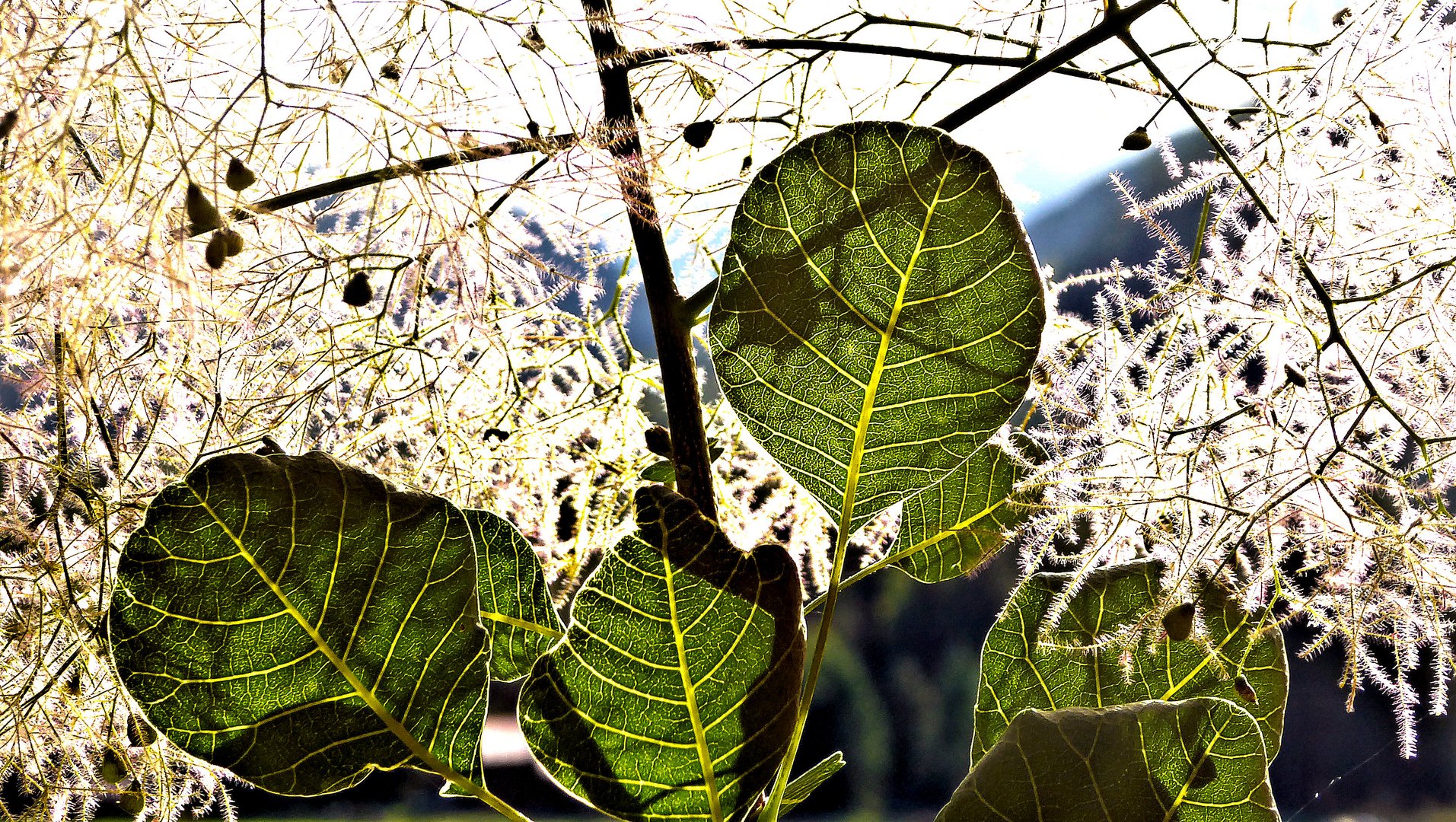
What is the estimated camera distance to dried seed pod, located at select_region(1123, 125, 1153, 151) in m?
0.31

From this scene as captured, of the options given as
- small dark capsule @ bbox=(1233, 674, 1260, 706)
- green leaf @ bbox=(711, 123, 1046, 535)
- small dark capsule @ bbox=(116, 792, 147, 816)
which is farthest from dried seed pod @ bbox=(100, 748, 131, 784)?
small dark capsule @ bbox=(1233, 674, 1260, 706)

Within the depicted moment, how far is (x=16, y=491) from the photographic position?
14.6 inches

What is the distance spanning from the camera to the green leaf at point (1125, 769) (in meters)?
0.26

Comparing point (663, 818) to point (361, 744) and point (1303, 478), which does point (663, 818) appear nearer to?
point (361, 744)

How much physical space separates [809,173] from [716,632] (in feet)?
0.38

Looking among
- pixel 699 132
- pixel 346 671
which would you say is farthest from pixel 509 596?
pixel 699 132

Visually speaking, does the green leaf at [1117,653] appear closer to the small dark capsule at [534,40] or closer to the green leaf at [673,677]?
the green leaf at [673,677]

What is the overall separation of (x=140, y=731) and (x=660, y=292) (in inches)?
10.4

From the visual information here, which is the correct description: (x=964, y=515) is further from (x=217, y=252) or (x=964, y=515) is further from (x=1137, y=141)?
(x=217, y=252)

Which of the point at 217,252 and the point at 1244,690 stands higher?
the point at 217,252

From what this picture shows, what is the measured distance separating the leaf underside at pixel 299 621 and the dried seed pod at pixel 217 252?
48 mm

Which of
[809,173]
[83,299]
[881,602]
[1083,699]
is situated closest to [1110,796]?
[1083,699]

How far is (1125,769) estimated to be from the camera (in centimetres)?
26

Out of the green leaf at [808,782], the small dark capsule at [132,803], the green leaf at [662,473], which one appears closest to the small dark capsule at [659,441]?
the green leaf at [662,473]
